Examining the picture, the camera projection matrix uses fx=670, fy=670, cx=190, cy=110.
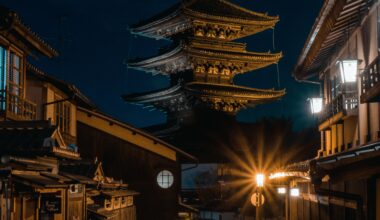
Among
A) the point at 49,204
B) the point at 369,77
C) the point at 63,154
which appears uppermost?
the point at 369,77

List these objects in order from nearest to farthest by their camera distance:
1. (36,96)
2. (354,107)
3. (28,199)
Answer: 1. (28,199)
2. (354,107)
3. (36,96)

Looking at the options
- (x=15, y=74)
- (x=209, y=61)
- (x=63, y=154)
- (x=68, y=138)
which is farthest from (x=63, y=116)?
(x=209, y=61)

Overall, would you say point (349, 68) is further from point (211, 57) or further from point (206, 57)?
point (211, 57)

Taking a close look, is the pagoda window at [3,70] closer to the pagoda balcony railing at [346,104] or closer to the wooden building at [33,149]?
the wooden building at [33,149]

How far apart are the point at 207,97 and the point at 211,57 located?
3257 millimetres

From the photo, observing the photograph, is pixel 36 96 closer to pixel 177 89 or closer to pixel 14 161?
pixel 14 161

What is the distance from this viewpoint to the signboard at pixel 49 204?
686 inches

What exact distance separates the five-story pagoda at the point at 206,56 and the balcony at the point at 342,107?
28904 mm

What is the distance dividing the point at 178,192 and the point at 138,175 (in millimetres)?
2642

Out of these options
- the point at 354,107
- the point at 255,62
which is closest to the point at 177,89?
the point at 255,62

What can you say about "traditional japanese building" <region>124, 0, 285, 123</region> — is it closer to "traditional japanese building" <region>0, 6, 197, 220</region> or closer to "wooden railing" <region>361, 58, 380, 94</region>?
"traditional japanese building" <region>0, 6, 197, 220</region>

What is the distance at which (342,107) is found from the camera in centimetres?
1997

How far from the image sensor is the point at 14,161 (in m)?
14.1

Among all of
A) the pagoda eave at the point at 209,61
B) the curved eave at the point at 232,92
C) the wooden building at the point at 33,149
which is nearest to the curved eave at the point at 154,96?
the curved eave at the point at 232,92
